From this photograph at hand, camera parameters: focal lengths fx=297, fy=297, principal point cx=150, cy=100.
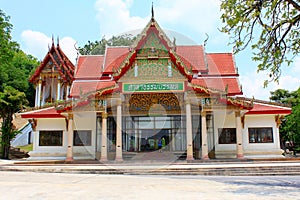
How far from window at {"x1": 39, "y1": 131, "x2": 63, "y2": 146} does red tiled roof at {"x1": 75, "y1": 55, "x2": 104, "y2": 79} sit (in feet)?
13.8

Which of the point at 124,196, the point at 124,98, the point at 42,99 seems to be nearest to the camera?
the point at 124,196

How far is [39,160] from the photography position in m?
16.0

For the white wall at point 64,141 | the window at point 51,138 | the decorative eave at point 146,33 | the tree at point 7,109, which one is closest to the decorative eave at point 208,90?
the decorative eave at point 146,33

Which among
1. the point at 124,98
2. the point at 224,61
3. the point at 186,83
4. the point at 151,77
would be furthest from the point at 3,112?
the point at 224,61

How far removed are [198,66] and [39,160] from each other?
11.0 meters

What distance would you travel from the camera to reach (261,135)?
16125 mm

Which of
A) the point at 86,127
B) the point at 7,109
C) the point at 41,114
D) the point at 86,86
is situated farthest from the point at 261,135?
the point at 7,109

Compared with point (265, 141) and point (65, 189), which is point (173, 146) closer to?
point (265, 141)

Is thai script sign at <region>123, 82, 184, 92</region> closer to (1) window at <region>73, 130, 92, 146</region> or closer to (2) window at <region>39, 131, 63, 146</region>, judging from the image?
(1) window at <region>73, 130, 92, 146</region>

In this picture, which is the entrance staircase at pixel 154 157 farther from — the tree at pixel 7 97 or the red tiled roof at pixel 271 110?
the tree at pixel 7 97

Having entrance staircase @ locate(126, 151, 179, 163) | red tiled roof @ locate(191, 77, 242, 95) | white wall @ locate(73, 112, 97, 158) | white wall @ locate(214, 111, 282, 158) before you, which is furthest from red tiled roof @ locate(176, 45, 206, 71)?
white wall @ locate(73, 112, 97, 158)

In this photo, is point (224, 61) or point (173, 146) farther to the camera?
point (224, 61)

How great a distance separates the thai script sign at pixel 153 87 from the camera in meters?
14.3

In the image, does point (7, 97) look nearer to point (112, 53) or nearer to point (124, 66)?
point (112, 53)
